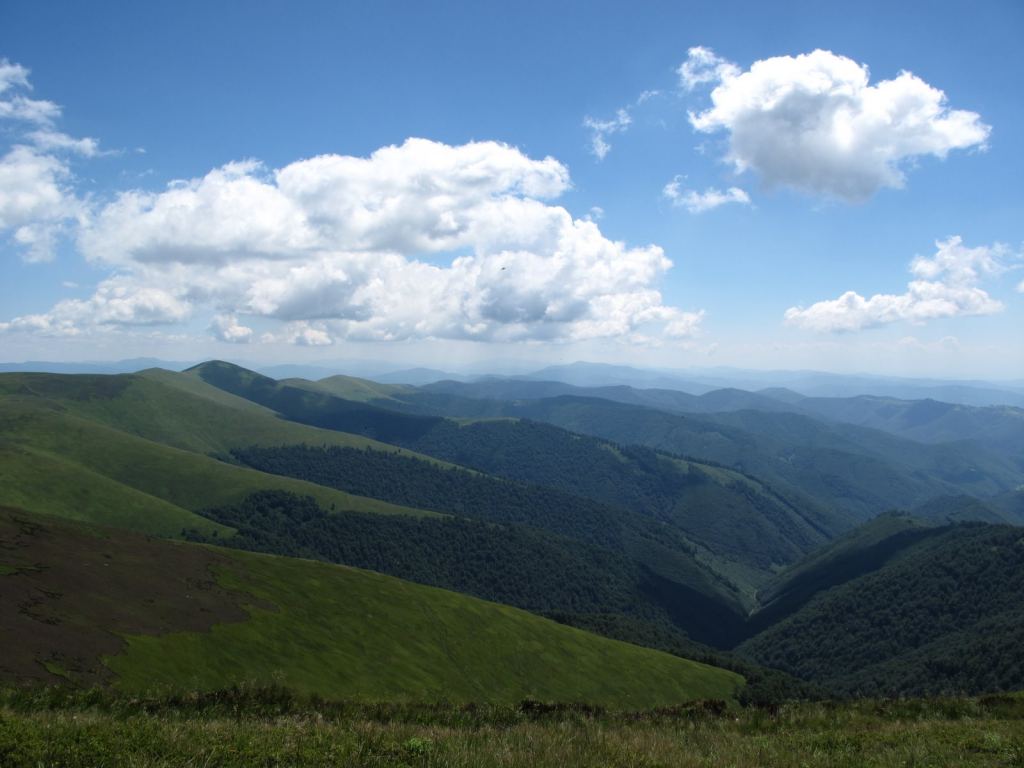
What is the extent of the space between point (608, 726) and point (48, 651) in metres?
55.4

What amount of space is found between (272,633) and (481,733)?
81620 millimetres

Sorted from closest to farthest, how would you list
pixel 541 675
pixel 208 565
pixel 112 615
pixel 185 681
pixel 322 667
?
pixel 185 681, pixel 112 615, pixel 322 667, pixel 208 565, pixel 541 675

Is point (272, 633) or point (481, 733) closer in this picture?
point (481, 733)

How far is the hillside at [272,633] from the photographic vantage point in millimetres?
57812

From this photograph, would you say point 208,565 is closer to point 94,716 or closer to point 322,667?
point 322,667

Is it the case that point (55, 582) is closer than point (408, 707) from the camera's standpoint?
No

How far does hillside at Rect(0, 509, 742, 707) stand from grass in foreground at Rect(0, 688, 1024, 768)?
194 inches

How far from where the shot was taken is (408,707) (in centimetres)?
1902

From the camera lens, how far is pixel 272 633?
83.8 metres

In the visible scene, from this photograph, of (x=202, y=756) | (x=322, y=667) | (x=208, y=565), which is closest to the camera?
(x=202, y=756)

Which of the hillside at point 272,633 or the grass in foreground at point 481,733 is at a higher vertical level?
the grass in foreground at point 481,733

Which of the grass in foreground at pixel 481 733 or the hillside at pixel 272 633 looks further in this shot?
the hillside at pixel 272 633

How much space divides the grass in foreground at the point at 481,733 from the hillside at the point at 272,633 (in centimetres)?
492

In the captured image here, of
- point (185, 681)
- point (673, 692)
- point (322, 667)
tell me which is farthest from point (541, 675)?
point (185, 681)
